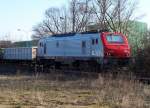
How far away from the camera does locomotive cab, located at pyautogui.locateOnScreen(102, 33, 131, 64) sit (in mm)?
30402

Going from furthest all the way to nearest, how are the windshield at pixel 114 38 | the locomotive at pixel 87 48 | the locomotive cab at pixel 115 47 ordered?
1. the windshield at pixel 114 38
2. the locomotive at pixel 87 48
3. the locomotive cab at pixel 115 47

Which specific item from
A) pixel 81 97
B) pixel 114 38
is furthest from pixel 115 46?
pixel 81 97

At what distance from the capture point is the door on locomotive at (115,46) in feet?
99.9

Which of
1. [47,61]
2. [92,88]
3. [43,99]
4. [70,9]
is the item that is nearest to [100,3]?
[70,9]

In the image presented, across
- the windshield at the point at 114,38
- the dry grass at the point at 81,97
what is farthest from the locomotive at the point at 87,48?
the dry grass at the point at 81,97

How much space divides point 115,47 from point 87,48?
8.24ft

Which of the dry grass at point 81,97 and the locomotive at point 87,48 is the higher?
the locomotive at point 87,48

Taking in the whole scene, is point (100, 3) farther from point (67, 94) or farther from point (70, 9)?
point (67, 94)

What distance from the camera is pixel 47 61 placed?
132 feet

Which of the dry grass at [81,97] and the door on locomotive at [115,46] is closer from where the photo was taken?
the dry grass at [81,97]

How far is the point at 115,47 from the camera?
31016mm

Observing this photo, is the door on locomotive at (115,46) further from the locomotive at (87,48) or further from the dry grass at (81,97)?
the dry grass at (81,97)

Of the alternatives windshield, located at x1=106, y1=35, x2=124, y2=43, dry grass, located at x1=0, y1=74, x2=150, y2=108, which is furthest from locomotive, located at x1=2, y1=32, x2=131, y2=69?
dry grass, located at x1=0, y1=74, x2=150, y2=108

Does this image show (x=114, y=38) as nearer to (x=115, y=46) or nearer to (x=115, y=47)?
(x=115, y=46)
